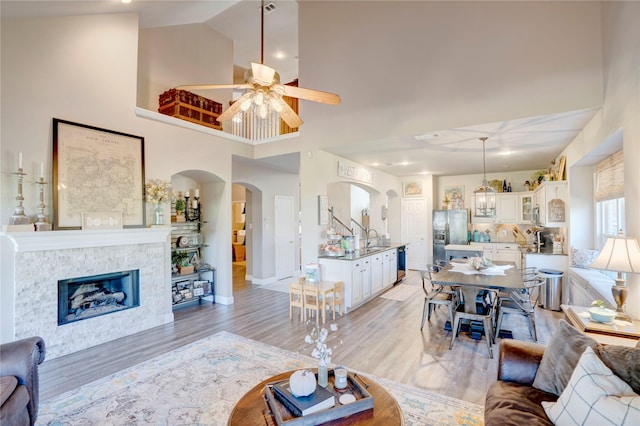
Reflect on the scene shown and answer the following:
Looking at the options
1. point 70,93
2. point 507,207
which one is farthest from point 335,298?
point 507,207

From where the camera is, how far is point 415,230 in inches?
351

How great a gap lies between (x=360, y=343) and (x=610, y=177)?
12.8ft

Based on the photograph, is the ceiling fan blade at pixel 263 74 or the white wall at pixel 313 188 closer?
the ceiling fan blade at pixel 263 74

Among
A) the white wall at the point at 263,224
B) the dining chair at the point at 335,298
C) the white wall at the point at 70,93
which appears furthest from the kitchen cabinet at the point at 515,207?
the white wall at the point at 70,93

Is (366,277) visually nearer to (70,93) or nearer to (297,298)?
(297,298)

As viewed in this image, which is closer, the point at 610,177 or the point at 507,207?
the point at 610,177

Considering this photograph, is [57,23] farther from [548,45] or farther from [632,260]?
[632,260]

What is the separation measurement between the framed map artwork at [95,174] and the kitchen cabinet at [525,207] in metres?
8.13

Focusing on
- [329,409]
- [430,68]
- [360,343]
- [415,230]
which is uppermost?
[430,68]

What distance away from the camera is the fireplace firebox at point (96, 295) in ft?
12.3

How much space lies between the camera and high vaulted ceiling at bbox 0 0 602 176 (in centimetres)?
354

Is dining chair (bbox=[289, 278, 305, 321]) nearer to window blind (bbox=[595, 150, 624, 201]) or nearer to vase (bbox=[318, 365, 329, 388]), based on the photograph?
vase (bbox=[318, 365, 329, 388])

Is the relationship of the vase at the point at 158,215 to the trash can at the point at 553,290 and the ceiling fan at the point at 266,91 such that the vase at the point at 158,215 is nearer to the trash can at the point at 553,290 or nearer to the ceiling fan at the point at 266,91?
the ceiling fan at the point at 266,91

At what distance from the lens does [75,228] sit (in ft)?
12.5
